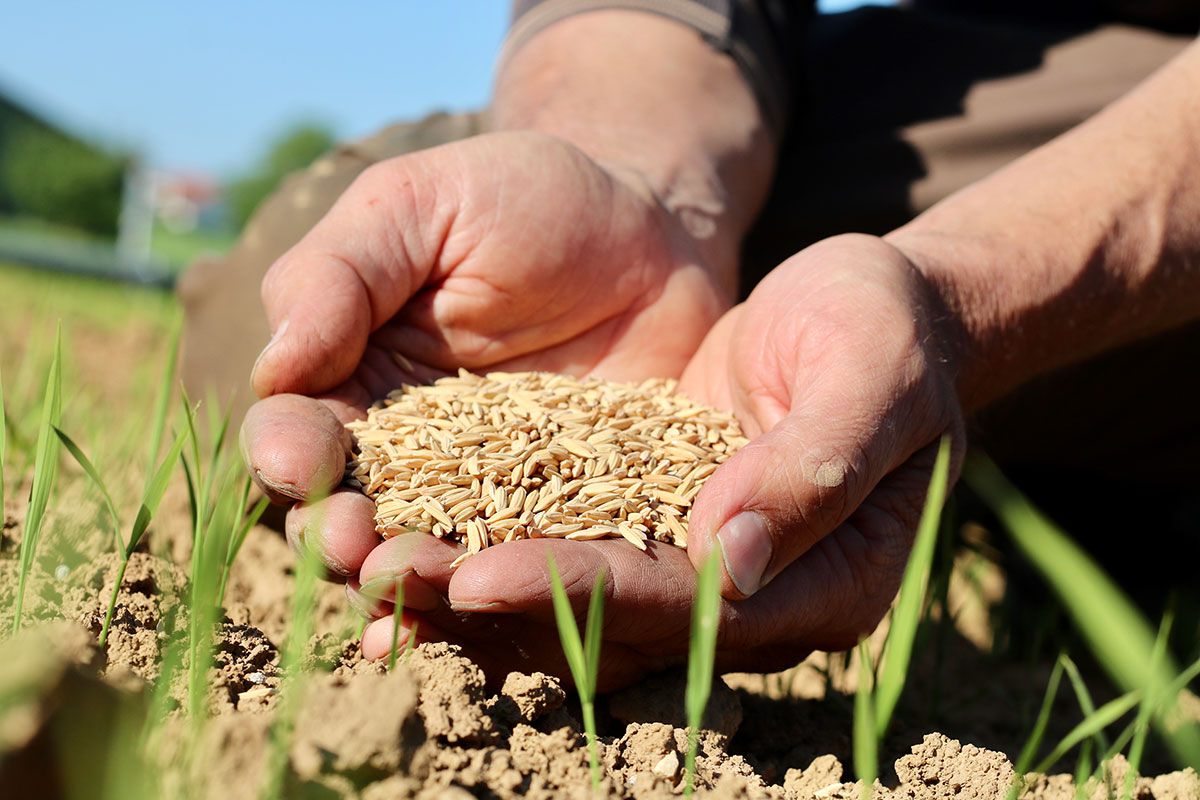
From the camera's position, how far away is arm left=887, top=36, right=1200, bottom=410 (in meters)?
1.70

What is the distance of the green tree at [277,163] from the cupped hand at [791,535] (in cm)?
4359

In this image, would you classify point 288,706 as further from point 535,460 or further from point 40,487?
point 535,460

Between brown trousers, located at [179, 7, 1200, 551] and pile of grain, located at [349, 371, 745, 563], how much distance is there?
1051 millimetres

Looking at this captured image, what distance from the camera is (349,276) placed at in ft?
5.14

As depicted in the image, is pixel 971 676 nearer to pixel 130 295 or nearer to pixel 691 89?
pixel 691 89

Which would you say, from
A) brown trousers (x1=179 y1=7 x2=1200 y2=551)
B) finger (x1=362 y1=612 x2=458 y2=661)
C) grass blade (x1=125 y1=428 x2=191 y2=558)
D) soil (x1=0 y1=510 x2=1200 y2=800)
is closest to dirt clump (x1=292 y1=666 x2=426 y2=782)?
soil (x1=0 y1=510 x2=1200 y2=800)

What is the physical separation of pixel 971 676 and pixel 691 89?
4.57 feet

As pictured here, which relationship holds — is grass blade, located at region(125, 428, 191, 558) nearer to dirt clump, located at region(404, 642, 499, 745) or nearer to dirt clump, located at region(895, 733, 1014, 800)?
dirt clump, located at region(404, 642, 499, 745)

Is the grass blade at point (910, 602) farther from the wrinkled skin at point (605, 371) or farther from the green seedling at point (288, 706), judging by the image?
the green seedling at point (288, 706)

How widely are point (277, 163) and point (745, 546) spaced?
4935 centimetres

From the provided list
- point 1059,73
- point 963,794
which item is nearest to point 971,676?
point 963,794

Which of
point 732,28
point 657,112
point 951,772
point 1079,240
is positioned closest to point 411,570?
point 951,772

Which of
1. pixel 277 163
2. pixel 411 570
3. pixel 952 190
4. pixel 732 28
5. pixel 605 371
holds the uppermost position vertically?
pixel 277 163

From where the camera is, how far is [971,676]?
2.04 metres
